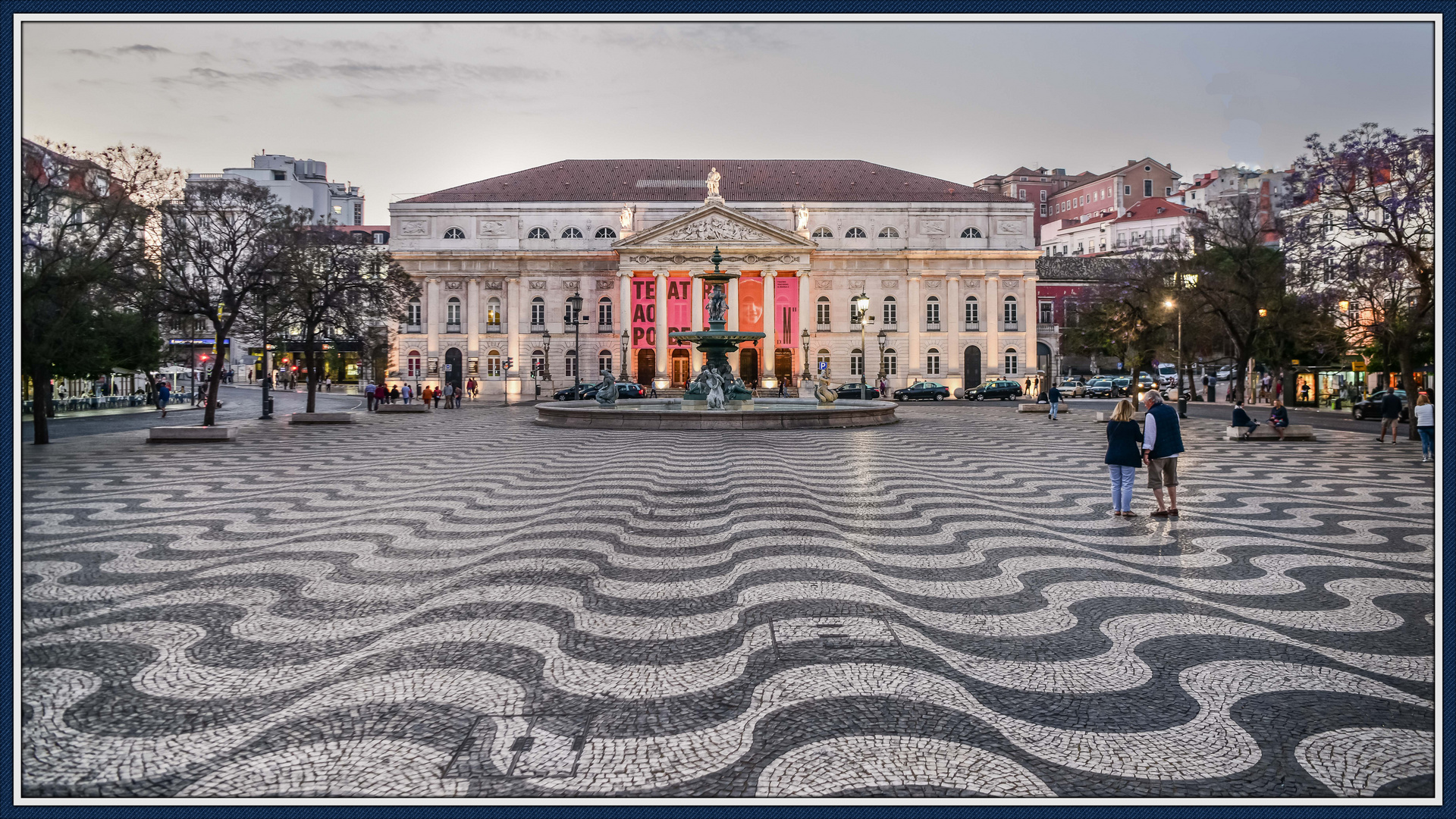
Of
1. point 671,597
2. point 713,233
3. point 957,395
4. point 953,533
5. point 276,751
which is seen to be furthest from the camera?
point 713,233

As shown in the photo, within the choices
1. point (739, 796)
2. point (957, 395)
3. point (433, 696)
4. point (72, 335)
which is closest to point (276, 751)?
point (433, 696)

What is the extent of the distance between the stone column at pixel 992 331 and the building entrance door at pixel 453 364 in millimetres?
40872

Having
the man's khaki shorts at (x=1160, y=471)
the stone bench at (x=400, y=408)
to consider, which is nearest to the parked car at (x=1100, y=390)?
the stone bench at (x=400, y=408)

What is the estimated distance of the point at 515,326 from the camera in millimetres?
63281

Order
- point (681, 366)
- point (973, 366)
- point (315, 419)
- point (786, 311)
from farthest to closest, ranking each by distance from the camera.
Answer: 1. point (973, 366)
2. point (681, 366)
3. point (786, 311)
4. point (315, 419)

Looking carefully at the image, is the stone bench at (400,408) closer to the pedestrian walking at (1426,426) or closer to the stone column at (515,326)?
the stone column at (515,326)

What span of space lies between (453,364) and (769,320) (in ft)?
80.7

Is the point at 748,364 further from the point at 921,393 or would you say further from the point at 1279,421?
the point at 1279,421

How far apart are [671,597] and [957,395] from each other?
5353 centimetres

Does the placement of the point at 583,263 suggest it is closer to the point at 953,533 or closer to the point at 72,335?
the point at 72,335

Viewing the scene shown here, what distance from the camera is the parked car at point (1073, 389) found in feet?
188

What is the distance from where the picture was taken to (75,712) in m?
3.91

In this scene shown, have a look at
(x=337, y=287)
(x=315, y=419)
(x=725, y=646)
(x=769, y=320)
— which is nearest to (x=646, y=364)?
(x=769, y=320)

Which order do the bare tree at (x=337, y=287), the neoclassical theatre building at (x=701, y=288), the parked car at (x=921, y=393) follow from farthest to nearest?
the neoclassical theatre building at (x=701, y=288)
the parked car at (x=921, y=393)
the bare tree at (x=337, y=287)
